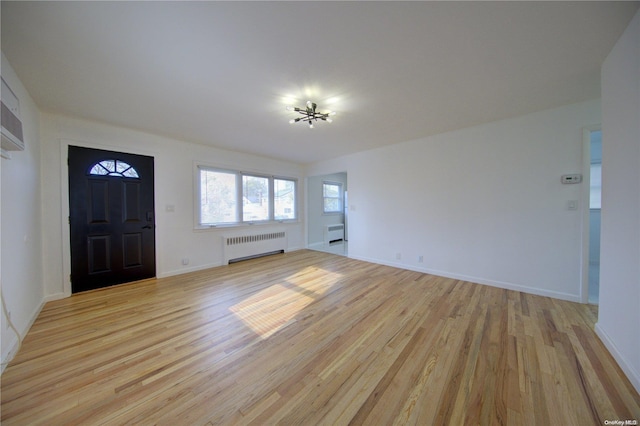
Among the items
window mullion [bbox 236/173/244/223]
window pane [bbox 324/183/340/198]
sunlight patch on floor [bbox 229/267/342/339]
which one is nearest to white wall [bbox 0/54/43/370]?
sunlight patch on floor [bbox 229/267/342/339]

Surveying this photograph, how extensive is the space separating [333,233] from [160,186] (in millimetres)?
4986

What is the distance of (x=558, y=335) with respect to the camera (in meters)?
2.02

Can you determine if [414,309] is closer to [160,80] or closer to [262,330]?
[262,330]

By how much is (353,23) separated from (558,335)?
10.9 ft

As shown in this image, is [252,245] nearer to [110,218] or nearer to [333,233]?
[110,218]

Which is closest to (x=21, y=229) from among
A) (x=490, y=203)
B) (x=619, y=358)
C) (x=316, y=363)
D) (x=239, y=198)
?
(x=239, y=198)

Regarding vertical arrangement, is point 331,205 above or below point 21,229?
above

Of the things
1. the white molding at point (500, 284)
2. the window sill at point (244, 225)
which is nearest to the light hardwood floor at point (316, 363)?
the white molding at point (500, 284)

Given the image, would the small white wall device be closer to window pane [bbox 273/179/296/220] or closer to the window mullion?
window pane [bbox 273/179/296/220]

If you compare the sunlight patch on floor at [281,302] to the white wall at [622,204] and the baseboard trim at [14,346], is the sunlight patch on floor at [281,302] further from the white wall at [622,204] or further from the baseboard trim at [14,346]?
the white wall at [622,204]

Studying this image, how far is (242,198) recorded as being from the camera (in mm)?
5004

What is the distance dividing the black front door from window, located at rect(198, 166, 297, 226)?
0.93 m

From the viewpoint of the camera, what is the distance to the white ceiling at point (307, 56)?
1424mm

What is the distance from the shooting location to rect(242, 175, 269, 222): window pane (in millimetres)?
5082
